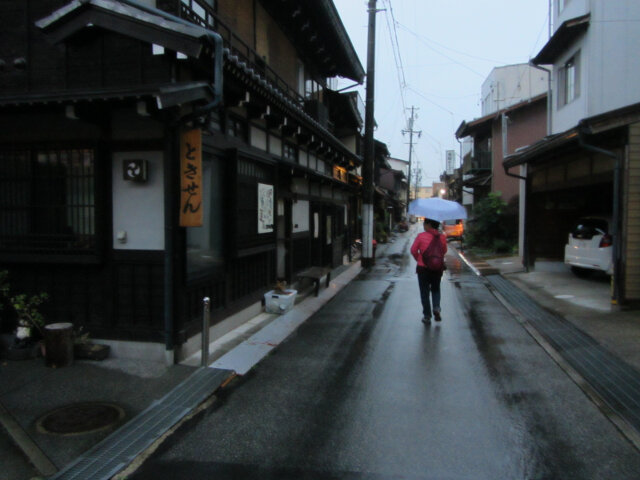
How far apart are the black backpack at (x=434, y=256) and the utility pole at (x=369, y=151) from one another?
11.0 metres

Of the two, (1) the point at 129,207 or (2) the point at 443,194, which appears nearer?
(1) the point at 129,207

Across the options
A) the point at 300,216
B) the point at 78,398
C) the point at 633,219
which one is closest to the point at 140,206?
the point at 78,398

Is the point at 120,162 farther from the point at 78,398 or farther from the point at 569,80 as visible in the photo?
the point at 569,80

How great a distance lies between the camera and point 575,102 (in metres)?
15.5

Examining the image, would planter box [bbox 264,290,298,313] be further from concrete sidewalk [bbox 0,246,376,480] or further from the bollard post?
the bollard post

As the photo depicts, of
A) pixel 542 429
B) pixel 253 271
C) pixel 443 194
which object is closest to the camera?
pixel 542 429

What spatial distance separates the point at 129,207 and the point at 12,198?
186 cm

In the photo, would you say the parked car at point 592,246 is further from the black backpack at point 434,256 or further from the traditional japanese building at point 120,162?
the traditional japanese building at point 120,162

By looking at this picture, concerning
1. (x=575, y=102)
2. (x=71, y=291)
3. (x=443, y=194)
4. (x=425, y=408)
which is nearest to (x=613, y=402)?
(x=425, y=408)

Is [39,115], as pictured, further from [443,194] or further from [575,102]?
[443,194]

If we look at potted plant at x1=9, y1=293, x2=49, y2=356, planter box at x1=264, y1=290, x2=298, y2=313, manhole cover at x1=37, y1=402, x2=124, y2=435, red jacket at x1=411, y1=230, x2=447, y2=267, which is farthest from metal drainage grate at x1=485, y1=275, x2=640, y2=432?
A: potted plant at x1=9, y1=293, x2=49, y2=356

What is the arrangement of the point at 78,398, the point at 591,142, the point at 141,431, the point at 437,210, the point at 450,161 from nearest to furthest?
the point at 141,431 < the point at 78,398 < the point at 437,210 < the point at 591,142 < the point at 450,161

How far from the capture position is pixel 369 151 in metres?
19.6

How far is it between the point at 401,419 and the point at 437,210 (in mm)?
5406
